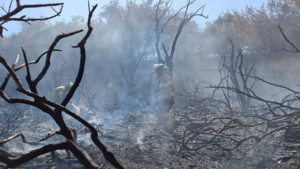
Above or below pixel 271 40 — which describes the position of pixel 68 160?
below

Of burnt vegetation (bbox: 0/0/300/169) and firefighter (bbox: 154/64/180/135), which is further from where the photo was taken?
firefighter (bbox: 154/64/180/135)

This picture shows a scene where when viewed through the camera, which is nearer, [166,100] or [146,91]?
[166,100]

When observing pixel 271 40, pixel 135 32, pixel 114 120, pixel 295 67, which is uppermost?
pixel 135 32

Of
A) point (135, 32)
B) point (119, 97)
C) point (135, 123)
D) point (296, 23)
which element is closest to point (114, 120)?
point (135, 123)

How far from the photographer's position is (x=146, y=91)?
A: 12.6 metres

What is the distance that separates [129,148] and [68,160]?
49.5 inches

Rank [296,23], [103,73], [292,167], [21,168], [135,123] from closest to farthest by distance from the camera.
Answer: [292,167], [21,168], [135,123], [296,23], [103,73]

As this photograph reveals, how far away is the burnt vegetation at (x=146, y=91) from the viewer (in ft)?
3.89

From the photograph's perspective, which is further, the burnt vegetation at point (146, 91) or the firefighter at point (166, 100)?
the firefighter at point (166, 100)

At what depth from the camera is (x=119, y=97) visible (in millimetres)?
10070

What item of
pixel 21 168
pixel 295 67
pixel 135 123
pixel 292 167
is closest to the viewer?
pixel 292 167

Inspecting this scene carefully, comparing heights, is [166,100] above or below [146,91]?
above

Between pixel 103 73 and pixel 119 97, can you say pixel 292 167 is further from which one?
pixel 103 73

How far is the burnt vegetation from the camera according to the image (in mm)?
1185
